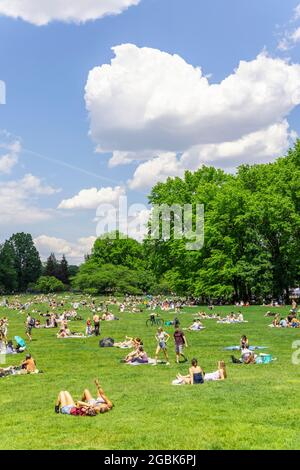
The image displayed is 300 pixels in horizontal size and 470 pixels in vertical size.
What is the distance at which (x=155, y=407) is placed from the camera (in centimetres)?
1348

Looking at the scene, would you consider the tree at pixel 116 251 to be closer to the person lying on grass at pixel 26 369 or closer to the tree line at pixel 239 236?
the tree line at pixel 239 236

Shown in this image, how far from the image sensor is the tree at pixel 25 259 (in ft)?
505

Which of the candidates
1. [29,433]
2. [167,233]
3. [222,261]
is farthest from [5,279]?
[29,433]

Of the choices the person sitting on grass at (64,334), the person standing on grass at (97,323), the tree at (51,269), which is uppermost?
the tree at (51,269)

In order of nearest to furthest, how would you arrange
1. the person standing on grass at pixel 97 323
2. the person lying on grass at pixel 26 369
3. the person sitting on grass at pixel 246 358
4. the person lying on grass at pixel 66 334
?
the person lying on grass at pixel 26 369 < the person sitting on grass at pixel 246 358 < the person standing on grass at pixel 97 323 < the person lying on grass at pixel 66 334

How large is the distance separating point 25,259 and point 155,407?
148m

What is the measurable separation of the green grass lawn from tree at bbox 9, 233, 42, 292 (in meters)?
133

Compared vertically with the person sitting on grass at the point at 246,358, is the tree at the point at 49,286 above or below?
above

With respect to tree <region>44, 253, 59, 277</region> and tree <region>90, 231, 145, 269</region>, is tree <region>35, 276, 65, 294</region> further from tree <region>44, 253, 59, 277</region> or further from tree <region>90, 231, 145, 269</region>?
tree <region>44, 253, 59, 277</region>

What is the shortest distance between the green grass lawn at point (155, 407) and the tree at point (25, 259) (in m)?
133

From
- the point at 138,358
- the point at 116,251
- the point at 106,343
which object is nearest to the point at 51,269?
the point at 116,251

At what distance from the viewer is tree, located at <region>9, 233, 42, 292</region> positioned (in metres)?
154

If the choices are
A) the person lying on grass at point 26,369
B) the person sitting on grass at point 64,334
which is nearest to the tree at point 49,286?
the person sitting on grass at point 64,334

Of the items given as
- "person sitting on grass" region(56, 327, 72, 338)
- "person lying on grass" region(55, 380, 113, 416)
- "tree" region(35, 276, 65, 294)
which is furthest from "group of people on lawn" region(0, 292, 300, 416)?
"tree" region(35, 276, 65, 294)
